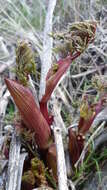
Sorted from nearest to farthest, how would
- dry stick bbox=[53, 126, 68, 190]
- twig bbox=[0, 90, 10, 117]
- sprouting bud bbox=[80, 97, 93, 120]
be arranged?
dry stick bbox=[53, 126, 68, 190] → sprouting bud bbox=[80, 97, 93, 120] → twig bbox=[0, 90, 10, 117]

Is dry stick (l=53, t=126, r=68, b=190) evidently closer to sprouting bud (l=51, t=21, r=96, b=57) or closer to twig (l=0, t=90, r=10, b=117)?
sprouting bud (l=51, t=21, r=96, b=57)

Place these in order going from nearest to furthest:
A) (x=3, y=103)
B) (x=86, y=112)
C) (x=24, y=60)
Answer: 1. (x=24, y=60)
2. (x=86, y=112)
3. (x=3, y=103)

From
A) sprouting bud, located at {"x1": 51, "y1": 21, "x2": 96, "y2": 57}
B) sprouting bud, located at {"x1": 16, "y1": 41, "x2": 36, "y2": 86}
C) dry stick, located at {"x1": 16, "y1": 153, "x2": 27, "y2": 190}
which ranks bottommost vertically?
dry stick, located at {"x1": 16, "y1": 153, "x2": 27, "y2": 190}

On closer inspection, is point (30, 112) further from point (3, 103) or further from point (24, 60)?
point (3, 103)

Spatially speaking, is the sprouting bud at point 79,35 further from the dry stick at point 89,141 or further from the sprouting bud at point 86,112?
the dry stick at point 89,141

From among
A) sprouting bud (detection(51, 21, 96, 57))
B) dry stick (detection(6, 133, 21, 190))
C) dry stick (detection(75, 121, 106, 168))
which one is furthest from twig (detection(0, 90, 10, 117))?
sprouting bud (detection(51, 21, 96, 57))

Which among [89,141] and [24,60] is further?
[89,141]

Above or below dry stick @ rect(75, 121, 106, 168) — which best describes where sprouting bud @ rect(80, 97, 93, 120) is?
above

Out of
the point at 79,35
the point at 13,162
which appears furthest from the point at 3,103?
the point at 79,35
